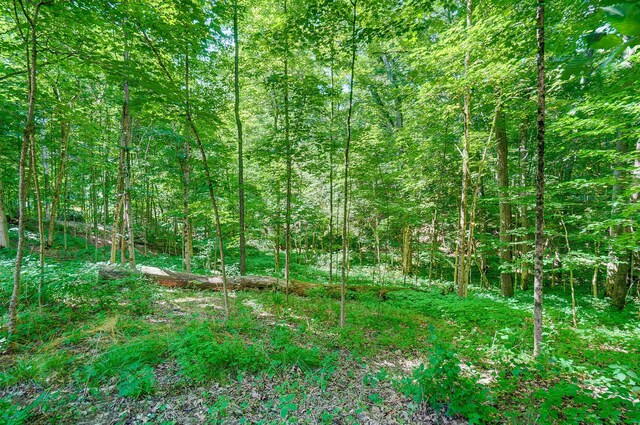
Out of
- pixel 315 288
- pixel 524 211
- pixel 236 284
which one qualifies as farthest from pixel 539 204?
pixel 524 211

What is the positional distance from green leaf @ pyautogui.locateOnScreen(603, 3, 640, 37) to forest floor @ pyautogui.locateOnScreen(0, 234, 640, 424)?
318cm

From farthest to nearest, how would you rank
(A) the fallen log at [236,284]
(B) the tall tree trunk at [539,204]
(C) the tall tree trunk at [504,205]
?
(C) the tall tree trunk at [504,205] < (A) the fallen log at [236,284] < (B) the tall tree trunk at [539,204]

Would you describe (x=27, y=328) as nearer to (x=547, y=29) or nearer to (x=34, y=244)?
(x=547, y=29)

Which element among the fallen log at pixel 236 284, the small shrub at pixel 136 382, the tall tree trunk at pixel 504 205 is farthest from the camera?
the tall tree trunk at pixel 504 205

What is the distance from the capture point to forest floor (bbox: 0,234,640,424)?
119 inches

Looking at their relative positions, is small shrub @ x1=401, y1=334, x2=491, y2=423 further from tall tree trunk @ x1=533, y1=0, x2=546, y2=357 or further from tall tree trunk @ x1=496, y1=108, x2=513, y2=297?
tall tree trunk @ x1=496, y1=108, x2=513, y2=297

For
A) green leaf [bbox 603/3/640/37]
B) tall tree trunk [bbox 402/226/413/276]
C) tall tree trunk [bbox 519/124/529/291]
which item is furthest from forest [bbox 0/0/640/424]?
tall tree trunk [bbox 402/226/413/276]

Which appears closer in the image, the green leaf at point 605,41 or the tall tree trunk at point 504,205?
the green leaf at point 605,41

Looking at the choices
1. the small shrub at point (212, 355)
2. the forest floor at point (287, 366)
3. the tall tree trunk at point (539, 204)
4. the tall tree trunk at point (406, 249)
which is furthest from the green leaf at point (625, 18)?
the tall tree trunk at point (406, 249)

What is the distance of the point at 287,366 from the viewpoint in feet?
12.7

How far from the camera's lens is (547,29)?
4570 mm

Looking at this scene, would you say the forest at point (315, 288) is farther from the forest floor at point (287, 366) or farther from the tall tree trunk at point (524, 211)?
the tall tree trunk at point (524, 211)

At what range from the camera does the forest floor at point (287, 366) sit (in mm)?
3016

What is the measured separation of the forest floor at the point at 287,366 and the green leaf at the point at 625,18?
125 inches
